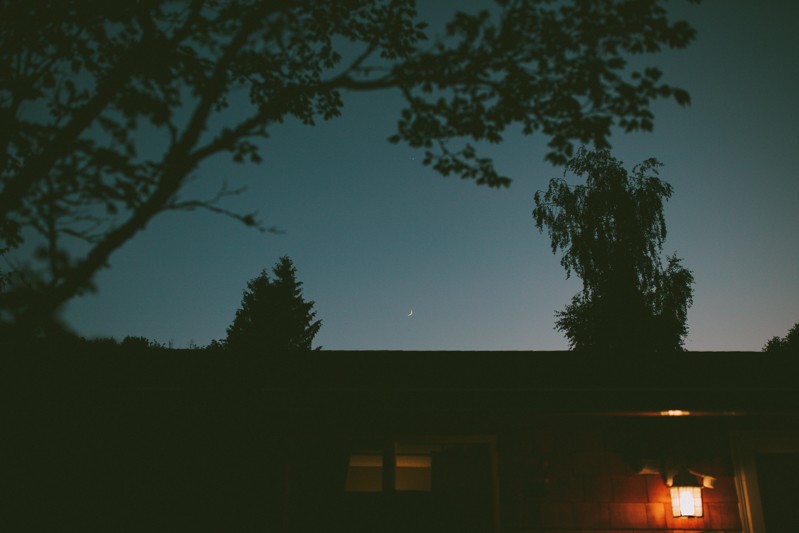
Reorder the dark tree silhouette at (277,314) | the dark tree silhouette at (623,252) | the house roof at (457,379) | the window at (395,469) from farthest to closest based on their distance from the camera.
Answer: the dark tree silhouette at (277,314)
the dark tree silhouette at (623,252)
the window at (395,469)
the house roof at (457,379)

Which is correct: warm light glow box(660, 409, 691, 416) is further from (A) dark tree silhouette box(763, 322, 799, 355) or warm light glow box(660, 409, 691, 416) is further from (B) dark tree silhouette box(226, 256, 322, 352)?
(A) dark tree silhouette box(763, 322, 799, 355)

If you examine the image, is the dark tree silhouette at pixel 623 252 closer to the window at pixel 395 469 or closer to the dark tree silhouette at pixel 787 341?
the window at pixel 395 469

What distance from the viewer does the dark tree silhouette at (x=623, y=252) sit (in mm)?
16734

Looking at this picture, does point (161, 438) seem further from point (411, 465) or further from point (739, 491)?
point (739, 491)

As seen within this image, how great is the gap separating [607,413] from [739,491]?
7.38ft

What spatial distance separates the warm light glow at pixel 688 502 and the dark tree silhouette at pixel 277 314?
3034cm

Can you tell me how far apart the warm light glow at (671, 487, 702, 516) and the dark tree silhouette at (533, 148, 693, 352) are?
1114cm

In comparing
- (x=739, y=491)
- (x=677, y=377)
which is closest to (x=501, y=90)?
(x=677, y=377)

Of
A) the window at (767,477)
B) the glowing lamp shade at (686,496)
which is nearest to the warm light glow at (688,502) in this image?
the glowing lamp shade at (686,496)

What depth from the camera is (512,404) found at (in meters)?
5.89

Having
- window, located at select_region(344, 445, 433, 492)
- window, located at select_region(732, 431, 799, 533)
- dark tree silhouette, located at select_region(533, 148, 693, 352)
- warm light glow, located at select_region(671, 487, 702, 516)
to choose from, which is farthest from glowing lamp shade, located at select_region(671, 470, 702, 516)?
dark tree silhouette, located at select_region(533, 148, 693, 352)

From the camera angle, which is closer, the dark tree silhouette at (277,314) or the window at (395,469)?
the window at (395,469)

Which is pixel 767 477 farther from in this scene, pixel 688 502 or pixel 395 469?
pixel 395 469

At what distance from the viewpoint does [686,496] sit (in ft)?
20.2
